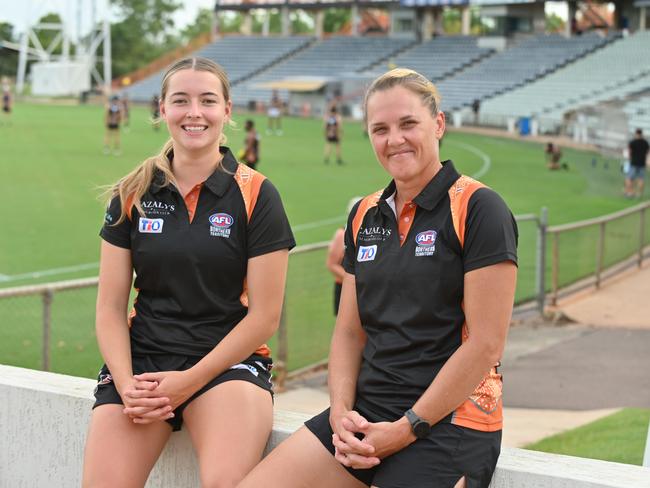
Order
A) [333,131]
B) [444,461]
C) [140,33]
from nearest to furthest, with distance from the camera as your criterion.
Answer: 1. [444,461]
2. [333,131]
3. [140,33]

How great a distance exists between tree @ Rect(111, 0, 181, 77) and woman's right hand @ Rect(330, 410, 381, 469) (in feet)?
324

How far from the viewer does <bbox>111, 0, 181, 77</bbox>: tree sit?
103688 millimetres

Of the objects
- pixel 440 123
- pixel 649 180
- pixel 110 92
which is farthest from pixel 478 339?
pixel 110 92

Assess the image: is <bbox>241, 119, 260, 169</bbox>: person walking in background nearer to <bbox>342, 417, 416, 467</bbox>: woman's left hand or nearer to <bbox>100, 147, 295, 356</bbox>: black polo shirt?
<bbox>100, 147, 295, 356</bbox>: black polo shirt

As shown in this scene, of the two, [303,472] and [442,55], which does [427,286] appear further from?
[442,55]

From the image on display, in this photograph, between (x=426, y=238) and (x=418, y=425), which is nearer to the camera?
(x=418, y=425)

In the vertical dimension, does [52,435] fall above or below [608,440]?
above

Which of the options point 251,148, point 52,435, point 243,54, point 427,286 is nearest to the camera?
point 427,286

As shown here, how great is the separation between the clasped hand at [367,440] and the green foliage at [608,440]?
3.56m

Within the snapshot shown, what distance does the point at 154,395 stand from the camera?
3.55 meters

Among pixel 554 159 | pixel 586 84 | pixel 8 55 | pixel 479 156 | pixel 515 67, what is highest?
pixel 8 55

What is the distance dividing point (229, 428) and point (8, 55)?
3813 inches

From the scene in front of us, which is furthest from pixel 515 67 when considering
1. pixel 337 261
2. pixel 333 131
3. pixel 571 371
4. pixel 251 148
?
pixel 337 261

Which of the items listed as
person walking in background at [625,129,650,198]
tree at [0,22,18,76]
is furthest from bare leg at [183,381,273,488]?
tree at [0,22,18,76]
